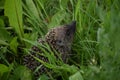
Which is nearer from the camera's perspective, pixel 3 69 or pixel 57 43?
pixel 3 69

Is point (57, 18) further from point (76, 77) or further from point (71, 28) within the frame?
point (76, 77)

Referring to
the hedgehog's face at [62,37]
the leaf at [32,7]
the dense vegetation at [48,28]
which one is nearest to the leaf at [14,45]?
the dense vegetation at [48,28]

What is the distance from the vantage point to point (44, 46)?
2525 millimetres

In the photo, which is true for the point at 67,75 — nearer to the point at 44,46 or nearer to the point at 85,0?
the point at 44,46

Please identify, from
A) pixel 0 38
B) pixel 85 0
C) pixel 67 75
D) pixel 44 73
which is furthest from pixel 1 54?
pixel 85 0

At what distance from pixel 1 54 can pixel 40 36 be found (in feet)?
1.23

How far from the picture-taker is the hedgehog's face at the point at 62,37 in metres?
2.59

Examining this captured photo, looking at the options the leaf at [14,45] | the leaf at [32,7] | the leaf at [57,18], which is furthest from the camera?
the leaf at [32,7]

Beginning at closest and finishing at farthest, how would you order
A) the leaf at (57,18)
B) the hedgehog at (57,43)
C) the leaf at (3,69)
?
the leaf at (3,69) → the hedgehog at (57,43) → the leaf at (57,18)

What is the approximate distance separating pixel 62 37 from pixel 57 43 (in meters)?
0.06

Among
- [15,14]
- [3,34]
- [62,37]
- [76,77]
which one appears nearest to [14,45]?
[3,34]

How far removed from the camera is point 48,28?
114 inches

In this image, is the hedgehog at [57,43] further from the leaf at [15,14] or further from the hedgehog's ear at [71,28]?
the leaf at [15,14]

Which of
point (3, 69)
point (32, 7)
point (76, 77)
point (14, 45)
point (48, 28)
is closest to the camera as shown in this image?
point (76, 77)
